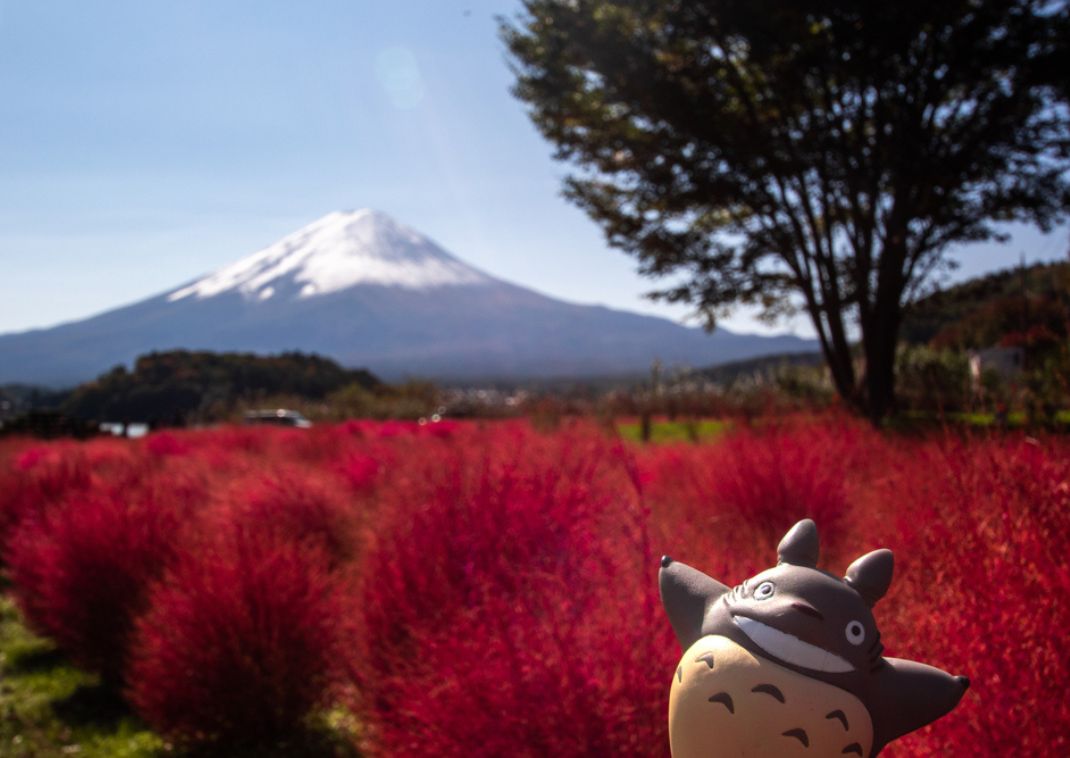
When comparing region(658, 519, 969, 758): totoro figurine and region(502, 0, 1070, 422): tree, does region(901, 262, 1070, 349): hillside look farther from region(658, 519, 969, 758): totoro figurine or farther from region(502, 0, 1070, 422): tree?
region(658, 519, 969, 758): totoro figurine

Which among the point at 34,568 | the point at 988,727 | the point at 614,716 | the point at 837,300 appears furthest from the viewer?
the point at 837,300

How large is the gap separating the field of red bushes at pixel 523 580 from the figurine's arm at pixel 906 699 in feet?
3.80

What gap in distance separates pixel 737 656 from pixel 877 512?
304 centimetres

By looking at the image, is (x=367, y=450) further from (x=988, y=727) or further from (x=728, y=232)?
(x=988, y=727)

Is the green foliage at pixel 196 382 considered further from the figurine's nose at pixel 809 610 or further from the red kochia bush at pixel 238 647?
the figurine's nose at pixel 809 610

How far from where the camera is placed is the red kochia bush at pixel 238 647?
4.64 meters

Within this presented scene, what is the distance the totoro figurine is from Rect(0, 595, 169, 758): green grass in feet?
15.5

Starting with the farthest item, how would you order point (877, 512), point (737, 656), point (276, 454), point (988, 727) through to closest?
1. point (276, 454)
2. point (877, 512)
3. point (988, 727)
4. point (737, 656)

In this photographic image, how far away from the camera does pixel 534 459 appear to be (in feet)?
18.2

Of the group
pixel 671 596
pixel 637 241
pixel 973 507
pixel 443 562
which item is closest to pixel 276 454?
pixel 637 241

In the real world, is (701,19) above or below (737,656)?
above

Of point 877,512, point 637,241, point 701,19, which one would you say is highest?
point 701,19

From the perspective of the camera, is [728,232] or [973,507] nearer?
[973,507]

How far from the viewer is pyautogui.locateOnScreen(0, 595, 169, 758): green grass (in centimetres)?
518
